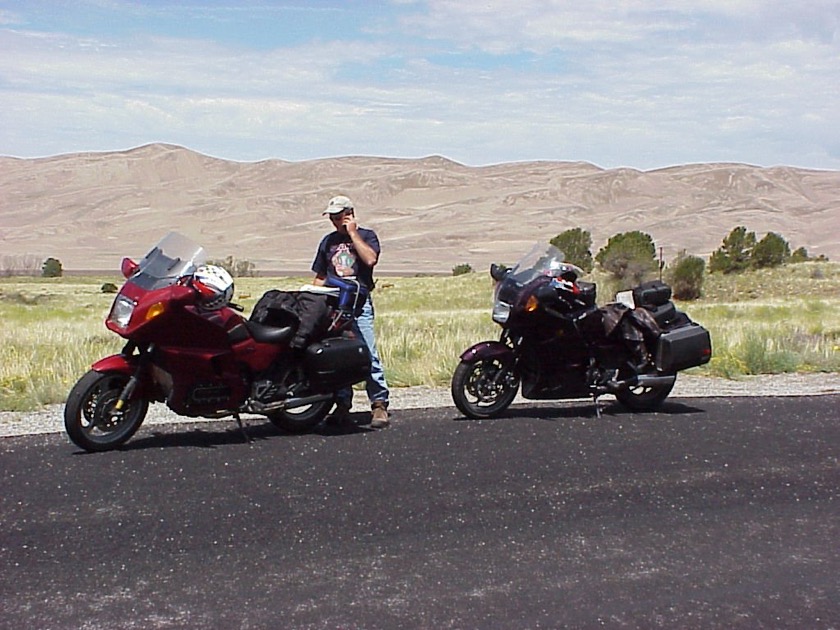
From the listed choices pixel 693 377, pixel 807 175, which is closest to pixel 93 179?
pixel 807 175

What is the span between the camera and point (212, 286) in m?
8.09

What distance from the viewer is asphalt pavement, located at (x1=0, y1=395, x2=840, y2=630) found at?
5168 mm

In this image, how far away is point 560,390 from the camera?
982 centimetres

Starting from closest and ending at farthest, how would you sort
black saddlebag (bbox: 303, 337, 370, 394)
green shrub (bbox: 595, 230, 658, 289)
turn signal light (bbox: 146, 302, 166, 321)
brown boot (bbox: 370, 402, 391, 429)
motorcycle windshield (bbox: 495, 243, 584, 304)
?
turn signal light (bbox: 146, 302, 166, 321) < black saddlebag (bbox: 303, 337, 370, 394) < brown boot (bbox: 370, 402, 391, 429) < motorcycle windshield (bbox: 495, 243, 584, 304) < green shrub (bbox: 595, 230, 658, 289)

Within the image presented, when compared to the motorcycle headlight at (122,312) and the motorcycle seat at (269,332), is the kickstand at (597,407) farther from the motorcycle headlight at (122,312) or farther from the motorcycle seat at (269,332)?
the motorcycle headlight at (122,312)

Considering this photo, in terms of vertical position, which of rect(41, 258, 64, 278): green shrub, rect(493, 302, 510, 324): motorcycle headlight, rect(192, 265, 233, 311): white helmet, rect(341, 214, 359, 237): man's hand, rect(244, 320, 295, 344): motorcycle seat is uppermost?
rect(341, 214, 359, 237): man's hand

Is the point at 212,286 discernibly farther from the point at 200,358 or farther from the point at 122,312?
the point at 122,312

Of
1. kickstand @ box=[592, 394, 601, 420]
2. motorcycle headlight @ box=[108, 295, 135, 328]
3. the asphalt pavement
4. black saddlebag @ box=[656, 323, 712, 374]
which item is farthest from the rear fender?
A: motorcycle headlight @ box=[108, 295, 135, 328]

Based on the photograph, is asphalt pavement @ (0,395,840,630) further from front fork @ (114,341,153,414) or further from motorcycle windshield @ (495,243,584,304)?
motorcycle windshield @ (495,243,584,304)

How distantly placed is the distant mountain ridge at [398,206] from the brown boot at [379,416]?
293 ft

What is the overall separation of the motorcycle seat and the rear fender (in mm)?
1498

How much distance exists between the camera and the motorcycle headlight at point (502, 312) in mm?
9680

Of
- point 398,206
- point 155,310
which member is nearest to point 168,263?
point 155,310

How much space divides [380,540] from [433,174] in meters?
176
